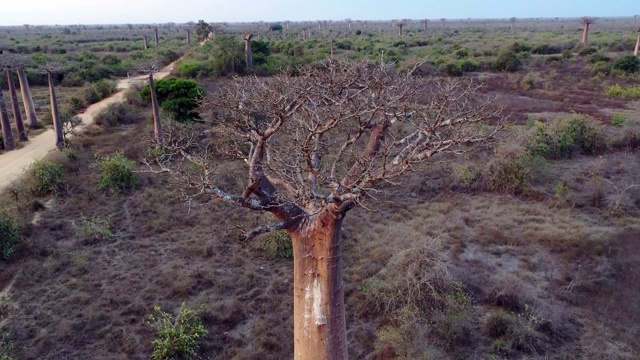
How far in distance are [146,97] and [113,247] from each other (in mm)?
7712

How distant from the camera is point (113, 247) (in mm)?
8375

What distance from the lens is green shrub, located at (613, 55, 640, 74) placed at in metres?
23.3

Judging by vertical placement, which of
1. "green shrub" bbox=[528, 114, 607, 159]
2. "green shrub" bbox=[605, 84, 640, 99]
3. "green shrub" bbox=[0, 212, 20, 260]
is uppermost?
"green shrub" bbox=[605, 84, 640, 99]

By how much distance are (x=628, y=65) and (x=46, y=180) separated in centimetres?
2512

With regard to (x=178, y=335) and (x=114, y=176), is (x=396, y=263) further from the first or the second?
(x=114, y=176)

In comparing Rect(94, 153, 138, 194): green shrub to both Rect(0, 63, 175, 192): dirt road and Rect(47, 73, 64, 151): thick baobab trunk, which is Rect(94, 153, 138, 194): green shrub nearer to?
Rect(0, 63, 175, 192): dirt road

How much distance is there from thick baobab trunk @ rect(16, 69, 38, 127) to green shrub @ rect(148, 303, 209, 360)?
12.6 m

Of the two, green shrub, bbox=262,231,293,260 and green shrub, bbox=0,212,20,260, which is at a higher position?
green shrub, bbox=0,212,20,260

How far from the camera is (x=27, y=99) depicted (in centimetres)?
1572

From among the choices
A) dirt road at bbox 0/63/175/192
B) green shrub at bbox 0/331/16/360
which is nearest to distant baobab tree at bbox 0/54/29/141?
dirt road at bbox 0/63/175/192

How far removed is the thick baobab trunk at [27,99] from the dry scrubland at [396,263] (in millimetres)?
4788

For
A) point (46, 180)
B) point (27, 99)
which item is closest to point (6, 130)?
point (27, 99)

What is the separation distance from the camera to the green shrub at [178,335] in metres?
5.66

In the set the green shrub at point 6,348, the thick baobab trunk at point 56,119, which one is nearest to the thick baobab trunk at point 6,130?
the thick baobab trunk at point 56,119
